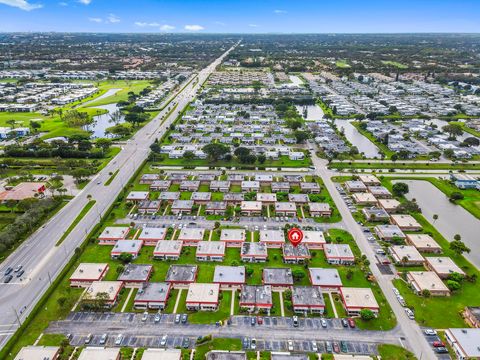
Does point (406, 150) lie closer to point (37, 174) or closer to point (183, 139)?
point (183, 139)

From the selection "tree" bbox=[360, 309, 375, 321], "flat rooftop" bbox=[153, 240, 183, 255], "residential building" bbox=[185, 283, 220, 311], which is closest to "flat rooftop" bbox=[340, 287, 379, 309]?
"tree" bbox=[360, 309, 375, 321]

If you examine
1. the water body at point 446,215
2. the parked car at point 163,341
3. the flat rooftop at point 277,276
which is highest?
the flat rooftop at point 277,276

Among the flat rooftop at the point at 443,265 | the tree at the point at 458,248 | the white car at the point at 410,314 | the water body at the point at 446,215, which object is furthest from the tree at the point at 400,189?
the white car at the point at 410,314

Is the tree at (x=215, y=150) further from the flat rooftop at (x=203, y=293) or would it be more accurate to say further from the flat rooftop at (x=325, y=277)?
the flat rooftop at (x=203, y=293)

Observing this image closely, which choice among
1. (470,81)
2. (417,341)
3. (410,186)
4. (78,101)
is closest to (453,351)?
(417,341)

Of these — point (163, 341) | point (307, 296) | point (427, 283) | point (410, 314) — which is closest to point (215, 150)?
point (307, 296)

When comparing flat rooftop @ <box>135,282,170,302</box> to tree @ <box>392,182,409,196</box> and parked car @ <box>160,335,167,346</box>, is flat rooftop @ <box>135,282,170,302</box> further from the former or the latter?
tree @ <box>392,182,409,196</box>

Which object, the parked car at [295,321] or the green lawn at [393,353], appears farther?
the parked car at [295,321]
